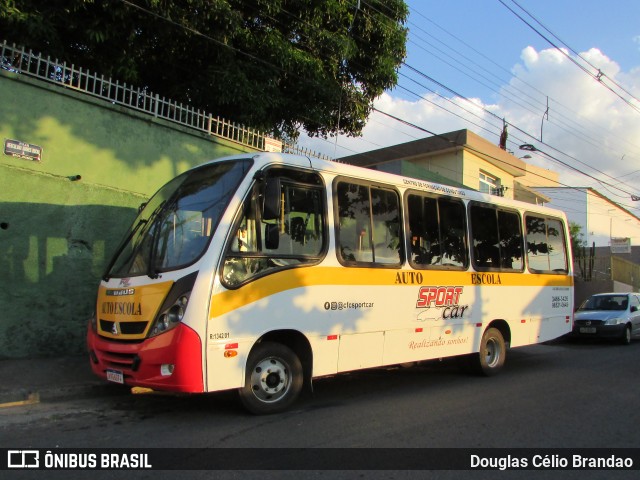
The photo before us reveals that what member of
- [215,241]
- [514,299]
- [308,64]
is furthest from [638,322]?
[215,241]

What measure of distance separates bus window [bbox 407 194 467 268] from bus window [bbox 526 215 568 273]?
2157 millimetres

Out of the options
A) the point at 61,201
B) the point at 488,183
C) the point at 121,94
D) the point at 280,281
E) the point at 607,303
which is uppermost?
the point at 488,183

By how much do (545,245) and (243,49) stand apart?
25.3 ft

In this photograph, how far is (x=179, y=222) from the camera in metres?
5.93

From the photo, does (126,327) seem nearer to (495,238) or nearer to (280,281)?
(280,281)

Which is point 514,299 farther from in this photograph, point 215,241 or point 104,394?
point 104,394

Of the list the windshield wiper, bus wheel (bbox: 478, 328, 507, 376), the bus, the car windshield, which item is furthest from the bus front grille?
the car windshield

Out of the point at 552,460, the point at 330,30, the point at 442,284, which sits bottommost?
the point at 552,460

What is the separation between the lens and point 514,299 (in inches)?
362

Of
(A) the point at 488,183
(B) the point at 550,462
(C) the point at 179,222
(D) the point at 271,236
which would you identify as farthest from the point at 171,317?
(A) the point at 488,183

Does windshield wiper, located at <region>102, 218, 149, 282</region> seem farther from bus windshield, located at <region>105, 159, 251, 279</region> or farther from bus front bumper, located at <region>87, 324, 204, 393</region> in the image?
bus front bumper, located at <region>87, 324, 204, 393</region>

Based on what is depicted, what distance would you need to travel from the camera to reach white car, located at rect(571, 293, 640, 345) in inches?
570

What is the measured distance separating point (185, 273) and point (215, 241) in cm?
45

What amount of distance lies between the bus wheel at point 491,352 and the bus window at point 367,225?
8.69 feet
